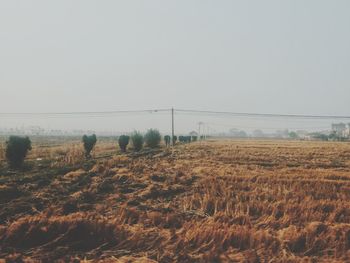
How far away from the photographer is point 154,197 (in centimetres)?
884

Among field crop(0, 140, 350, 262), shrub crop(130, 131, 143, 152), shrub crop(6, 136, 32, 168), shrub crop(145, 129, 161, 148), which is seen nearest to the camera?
field crop(0, 140, 350, 262)

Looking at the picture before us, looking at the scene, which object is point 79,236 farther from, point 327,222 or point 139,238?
point 327,222

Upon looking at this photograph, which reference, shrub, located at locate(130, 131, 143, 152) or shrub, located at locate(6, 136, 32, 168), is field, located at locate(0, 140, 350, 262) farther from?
shrub, located at locate(130, 131, 143, 152)

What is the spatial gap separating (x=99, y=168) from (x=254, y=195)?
822 centimetres

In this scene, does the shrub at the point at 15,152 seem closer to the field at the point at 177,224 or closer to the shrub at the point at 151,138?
the field at the point at 177,224

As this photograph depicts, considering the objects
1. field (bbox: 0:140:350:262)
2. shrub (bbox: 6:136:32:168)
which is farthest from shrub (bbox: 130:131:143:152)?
field (bbox: 0:140:350:262)

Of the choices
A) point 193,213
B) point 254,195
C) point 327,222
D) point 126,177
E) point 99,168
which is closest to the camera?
point 327,222

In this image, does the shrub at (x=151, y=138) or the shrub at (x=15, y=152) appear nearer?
the shrub at (x=15, y=152)

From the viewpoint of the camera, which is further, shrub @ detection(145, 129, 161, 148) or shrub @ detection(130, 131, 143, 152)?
shrub @ detection(145, 129, 161, 148)

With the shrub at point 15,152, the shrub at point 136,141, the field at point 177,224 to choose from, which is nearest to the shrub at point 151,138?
the shrub at point 136,141

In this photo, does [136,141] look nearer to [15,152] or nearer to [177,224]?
[15,152]

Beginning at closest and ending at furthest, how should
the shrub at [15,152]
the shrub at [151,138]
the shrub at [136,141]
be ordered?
1. the shrub at [15,152]
2. the shrub at [136,141]
3. the shrub at [151,138]

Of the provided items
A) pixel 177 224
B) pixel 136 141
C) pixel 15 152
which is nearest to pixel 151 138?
pixel 136 141

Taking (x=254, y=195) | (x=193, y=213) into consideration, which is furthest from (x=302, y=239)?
(x=254, y=195)
